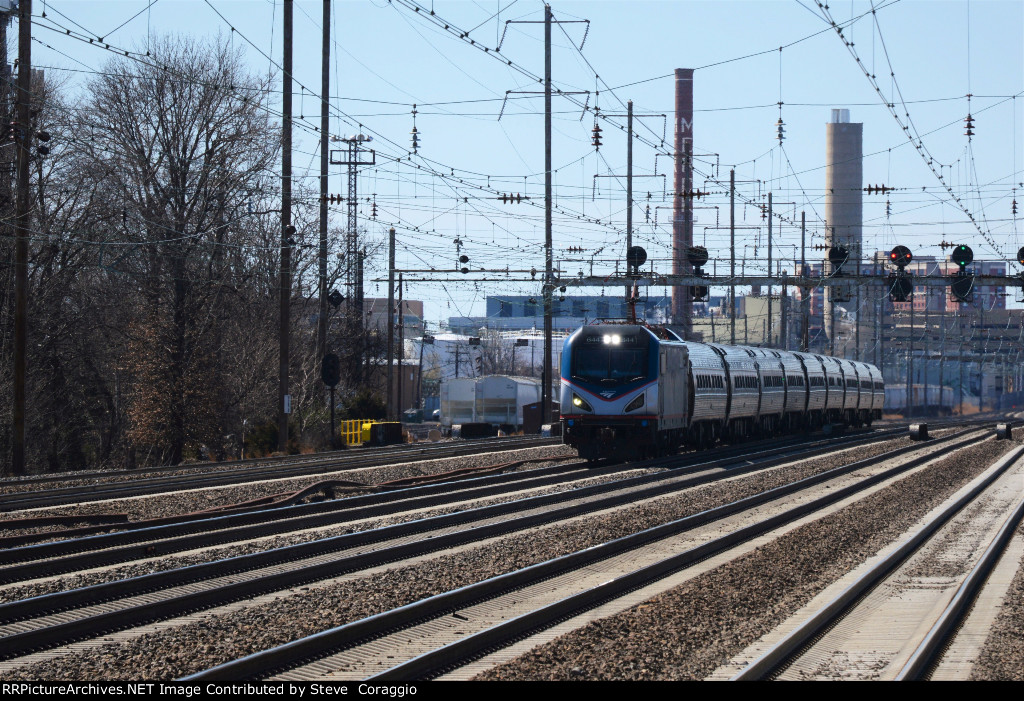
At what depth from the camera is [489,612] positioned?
10.1 metres

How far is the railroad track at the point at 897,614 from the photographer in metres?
8.22

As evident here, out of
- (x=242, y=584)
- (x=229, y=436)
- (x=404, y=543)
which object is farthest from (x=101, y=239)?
(x=242, y=584)

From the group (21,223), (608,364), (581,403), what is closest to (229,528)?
(581,403)

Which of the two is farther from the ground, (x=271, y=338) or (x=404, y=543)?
(x=271, y=338)

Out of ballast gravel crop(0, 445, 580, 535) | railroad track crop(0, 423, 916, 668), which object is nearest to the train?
ballast gravel crop(0, 445, 580, 535)

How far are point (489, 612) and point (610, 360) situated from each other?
17646mm

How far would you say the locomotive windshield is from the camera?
27312 mm

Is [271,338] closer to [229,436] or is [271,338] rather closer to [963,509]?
[229,436]

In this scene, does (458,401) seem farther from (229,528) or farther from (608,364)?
(229,528)

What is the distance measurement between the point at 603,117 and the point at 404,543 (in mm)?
29542

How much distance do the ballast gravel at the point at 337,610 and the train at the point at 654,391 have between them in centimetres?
927

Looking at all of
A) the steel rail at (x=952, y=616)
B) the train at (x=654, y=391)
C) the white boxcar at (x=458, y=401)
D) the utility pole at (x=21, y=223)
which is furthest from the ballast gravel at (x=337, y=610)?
the white boxcar at (x=458, y=401)

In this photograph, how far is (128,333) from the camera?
112 ft

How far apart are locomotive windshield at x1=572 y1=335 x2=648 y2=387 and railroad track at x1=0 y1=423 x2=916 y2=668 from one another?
7561mm
